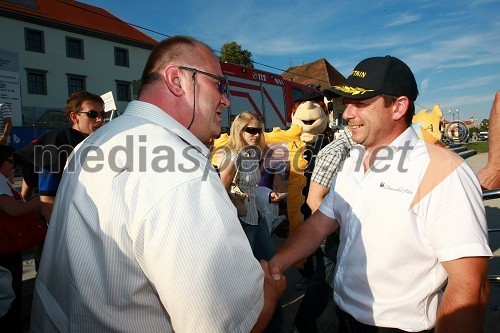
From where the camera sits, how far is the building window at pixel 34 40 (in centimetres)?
2769

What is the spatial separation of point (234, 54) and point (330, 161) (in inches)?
1439

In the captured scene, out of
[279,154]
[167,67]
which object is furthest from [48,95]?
[167,67]

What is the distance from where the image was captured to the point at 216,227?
106cm

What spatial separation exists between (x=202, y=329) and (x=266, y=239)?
2.68 metres

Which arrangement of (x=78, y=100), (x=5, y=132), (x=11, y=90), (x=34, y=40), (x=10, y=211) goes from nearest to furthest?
(x=10, y=211)
(x=78, y=100)
(x=5, y=132)
(x=11, y=90)
(x=34, y=40)

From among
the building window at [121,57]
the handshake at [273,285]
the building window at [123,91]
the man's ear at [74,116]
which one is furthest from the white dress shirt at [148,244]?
the building window at [121,57]

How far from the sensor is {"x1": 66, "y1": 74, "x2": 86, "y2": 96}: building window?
29297 millimetres

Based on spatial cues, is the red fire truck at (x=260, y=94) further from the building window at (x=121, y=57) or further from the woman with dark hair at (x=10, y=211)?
the building window at (x=121, y=57)

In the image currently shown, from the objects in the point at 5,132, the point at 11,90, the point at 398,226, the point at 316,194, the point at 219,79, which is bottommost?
the point at 316,194

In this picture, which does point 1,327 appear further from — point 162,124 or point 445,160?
point 445,160

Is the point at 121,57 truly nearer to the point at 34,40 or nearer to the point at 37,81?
the point at 34,40

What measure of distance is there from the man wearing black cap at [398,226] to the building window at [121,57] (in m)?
35.0

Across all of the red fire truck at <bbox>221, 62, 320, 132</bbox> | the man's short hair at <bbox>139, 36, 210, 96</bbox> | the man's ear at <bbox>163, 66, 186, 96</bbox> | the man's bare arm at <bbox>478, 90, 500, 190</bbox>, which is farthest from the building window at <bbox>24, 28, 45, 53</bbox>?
the man's bare arm at <bbox>478, 90, 500, 190</bbox>

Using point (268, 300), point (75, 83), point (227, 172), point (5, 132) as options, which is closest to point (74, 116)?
point (5, 132)
